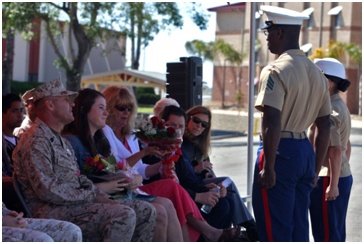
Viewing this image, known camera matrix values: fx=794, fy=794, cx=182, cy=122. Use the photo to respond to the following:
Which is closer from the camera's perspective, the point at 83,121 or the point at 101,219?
the point at 101,219

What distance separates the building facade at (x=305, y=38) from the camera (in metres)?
63.1

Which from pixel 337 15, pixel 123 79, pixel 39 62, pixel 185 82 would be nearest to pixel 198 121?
pixel 185 82

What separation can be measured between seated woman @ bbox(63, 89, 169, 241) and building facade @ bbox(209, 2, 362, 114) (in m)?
49.4

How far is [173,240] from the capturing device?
19.8 ft

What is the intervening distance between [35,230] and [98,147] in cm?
159

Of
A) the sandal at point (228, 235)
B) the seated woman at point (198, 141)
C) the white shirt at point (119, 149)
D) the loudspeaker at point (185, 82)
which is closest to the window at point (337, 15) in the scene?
the loudspeaker at point (185, 82)

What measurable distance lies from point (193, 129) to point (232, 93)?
227 feet

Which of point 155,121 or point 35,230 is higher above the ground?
point 155,121

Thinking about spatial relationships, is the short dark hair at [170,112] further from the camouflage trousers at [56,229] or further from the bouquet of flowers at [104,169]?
the camouflage trousers at [56,229]

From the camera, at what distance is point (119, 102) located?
22.9 feet

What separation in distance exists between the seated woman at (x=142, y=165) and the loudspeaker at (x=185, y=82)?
3795mm

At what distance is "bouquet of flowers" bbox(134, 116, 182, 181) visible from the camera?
653 cm

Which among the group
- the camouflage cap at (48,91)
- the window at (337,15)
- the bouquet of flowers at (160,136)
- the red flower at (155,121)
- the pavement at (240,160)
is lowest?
the pavement at (240,160)

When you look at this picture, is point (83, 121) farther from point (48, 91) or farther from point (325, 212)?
point (325, 212)
